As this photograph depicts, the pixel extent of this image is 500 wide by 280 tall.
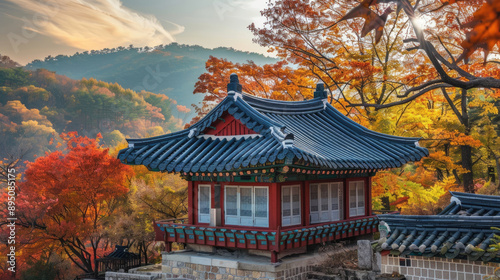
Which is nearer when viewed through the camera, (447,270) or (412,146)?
(447,270)

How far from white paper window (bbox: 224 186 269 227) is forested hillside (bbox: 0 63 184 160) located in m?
48.8

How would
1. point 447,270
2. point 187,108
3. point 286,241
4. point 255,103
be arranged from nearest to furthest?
point 447,270
point 286,241
point 255,103
point 187,108

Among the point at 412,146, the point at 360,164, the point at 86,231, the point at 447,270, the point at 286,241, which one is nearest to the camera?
the point at 447,270

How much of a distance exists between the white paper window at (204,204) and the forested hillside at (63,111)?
156ft

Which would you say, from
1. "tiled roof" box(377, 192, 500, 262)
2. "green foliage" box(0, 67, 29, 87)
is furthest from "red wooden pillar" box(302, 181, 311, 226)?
"green foliage" box(0, 67, 29, 87)

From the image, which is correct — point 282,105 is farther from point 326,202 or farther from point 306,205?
point 306,205

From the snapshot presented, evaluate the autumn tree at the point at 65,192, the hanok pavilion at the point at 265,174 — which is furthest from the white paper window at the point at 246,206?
the autumn tree at the point at 65,192

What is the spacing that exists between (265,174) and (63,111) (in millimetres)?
68254

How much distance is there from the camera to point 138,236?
2314 centimetres

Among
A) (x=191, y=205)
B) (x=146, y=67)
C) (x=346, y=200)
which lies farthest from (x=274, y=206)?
(x=146, y=67)

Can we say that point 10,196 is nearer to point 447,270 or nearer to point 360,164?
point 360,164

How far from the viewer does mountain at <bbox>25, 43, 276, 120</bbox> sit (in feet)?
377

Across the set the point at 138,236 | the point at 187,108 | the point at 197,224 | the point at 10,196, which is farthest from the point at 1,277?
the point at 187,108

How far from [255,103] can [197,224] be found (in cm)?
451
